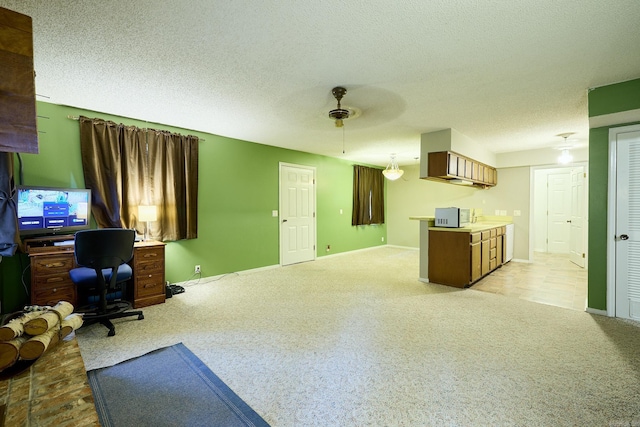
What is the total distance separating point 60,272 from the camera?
116 inches

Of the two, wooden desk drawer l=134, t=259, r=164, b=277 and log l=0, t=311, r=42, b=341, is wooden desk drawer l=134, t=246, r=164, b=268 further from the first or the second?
log l=0, t=311, r=42, b=341

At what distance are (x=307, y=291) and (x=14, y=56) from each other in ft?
12.1

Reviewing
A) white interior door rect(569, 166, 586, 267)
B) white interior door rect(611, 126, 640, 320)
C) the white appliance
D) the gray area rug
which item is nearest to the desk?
the gray area rug

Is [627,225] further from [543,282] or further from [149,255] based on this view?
[149,255]

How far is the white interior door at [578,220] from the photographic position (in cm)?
568

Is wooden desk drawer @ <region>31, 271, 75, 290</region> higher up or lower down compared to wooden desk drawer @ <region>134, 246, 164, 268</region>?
lower down

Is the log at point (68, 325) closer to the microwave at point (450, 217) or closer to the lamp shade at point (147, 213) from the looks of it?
the lamp shade at point (147, 213)

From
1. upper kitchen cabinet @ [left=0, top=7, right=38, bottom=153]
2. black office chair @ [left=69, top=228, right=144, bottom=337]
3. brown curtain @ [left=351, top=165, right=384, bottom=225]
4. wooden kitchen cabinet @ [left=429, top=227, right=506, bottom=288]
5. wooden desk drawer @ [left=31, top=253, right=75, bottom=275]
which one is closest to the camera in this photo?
upper kitchen cabinet @ [left=0, top=7, right=38, bottom=153]

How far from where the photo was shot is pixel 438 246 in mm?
4477

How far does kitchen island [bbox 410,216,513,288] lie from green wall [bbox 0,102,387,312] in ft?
8.67

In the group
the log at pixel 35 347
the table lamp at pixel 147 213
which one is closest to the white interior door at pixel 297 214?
the table lamp at pixel 147 213

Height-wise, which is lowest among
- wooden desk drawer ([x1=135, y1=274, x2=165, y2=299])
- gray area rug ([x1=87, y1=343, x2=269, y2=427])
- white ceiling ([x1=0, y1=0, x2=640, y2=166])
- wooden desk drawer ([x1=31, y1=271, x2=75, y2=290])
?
gray area rug ([x1=87, y1=343, x2=269, y2=427])

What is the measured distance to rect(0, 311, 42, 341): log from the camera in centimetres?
126

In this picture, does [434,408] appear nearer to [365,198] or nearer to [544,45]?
[544,45]
